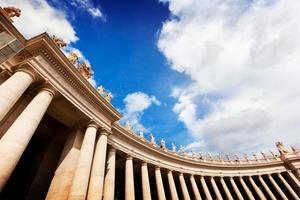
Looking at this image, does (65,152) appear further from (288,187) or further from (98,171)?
(288,187)

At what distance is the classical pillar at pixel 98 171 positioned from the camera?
16.8 meters

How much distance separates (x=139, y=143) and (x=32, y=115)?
19724 mm

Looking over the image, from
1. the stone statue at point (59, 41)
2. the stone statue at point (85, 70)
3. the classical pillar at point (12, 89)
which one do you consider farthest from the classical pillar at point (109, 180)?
the stone statue at point (59, 41)

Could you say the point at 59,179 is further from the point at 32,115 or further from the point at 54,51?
the point at 54,51

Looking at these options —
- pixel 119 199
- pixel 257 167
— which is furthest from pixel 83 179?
pixel 257 167

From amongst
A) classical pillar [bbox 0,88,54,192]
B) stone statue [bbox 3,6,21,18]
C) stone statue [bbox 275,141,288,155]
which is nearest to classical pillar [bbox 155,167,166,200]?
classical pillar [bbox 0,88,54,192]

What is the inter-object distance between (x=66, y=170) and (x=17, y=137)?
23.6 feet

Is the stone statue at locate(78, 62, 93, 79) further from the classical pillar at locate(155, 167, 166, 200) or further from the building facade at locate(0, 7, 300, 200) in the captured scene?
the classical pillar at locate(155, 167, 166, 200)

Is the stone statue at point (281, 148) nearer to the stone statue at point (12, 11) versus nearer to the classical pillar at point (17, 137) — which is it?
the classical pillar at point (17, 137)

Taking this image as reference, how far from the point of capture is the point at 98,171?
18219 millimetres

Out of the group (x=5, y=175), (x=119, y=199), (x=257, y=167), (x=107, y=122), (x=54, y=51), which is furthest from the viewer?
(x=257, y=167)

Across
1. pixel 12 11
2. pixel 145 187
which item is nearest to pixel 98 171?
pixel 145 187

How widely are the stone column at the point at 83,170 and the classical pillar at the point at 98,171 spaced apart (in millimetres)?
1481

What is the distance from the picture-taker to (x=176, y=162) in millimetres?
38625
